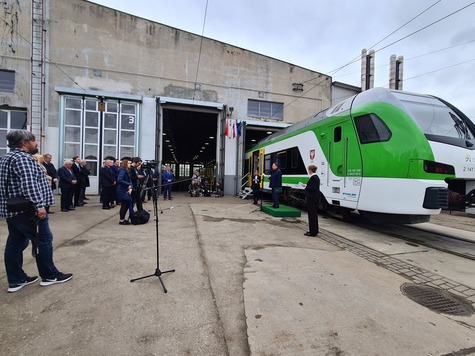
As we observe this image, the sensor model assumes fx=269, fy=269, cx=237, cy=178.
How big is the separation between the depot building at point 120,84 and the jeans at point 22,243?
486 inches

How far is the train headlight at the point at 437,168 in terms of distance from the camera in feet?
16.9

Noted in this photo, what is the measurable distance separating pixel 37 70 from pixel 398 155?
1651cm

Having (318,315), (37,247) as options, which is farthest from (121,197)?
(318,315)

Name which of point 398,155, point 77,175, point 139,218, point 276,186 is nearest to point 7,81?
point 77,175

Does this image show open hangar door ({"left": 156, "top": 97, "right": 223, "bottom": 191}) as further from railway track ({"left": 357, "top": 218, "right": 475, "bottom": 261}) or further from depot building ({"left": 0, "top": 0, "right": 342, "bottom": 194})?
railway track ({"left": 357, "top": 218, "right": 475, "bottom": 261})

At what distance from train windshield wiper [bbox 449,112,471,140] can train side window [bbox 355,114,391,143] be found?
1.49 m

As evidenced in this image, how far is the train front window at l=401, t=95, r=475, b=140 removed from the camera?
17.9 feet

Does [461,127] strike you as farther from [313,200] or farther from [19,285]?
[19,285]

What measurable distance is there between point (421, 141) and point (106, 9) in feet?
53.6

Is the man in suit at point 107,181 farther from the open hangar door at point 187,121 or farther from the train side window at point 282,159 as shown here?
the train side window at point 282,159

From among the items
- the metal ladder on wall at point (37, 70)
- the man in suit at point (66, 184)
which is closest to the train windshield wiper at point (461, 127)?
the man in suit at point (66, 184)

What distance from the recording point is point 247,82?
55.8 ft

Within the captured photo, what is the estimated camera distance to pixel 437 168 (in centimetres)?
517

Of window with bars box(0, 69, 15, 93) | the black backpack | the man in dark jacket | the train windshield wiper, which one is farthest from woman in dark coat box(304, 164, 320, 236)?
window with bars box(0, 69, 15, 93)
